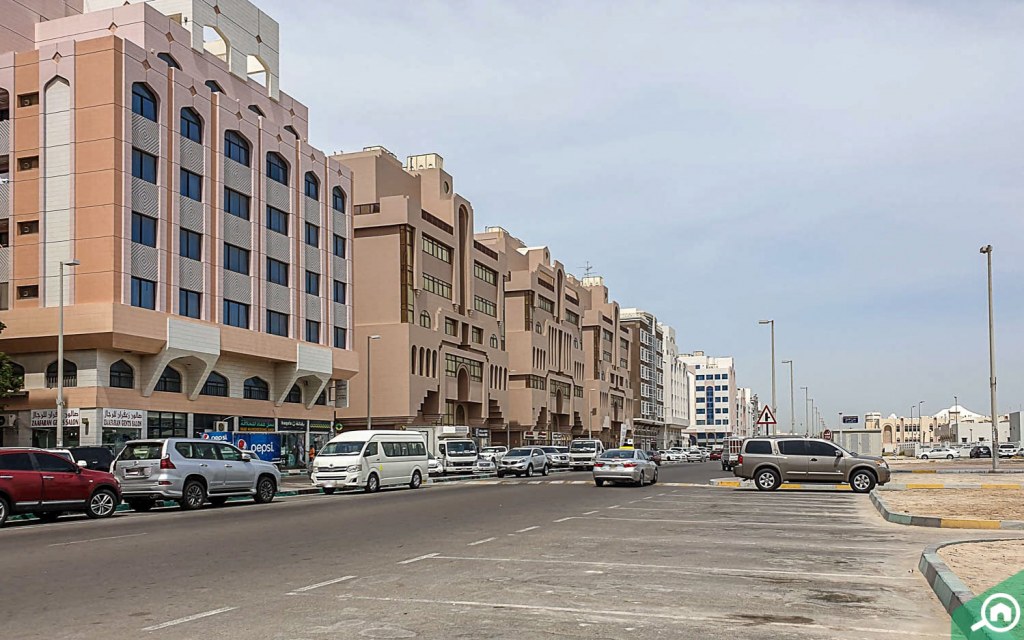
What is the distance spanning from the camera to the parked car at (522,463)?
172 feet

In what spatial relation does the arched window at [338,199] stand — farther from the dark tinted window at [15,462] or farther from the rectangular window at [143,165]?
the dark tinted window at [15,462]

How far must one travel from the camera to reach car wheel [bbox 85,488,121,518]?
76.4 ft

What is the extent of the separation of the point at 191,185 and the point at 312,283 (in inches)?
510

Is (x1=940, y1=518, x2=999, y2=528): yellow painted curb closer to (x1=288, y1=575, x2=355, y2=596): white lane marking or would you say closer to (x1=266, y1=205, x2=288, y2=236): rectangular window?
(x1=288, y1=575, x2=355, y2=596): white lane marking

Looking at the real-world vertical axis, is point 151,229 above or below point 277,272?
above

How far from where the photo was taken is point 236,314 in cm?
5425

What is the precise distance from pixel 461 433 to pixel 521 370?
29211 millimetres

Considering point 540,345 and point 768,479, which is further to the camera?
point 540,345

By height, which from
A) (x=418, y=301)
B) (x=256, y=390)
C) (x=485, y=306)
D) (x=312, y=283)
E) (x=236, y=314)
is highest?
(x=485, y=306)

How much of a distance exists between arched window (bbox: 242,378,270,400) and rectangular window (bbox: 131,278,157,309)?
9.57m

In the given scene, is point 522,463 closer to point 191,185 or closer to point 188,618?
point 191,185

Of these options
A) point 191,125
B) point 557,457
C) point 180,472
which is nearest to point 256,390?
point 191,125

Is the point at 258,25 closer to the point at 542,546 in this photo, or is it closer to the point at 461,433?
the point at 461,433

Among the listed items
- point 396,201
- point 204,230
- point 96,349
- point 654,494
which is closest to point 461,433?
point 396,201
